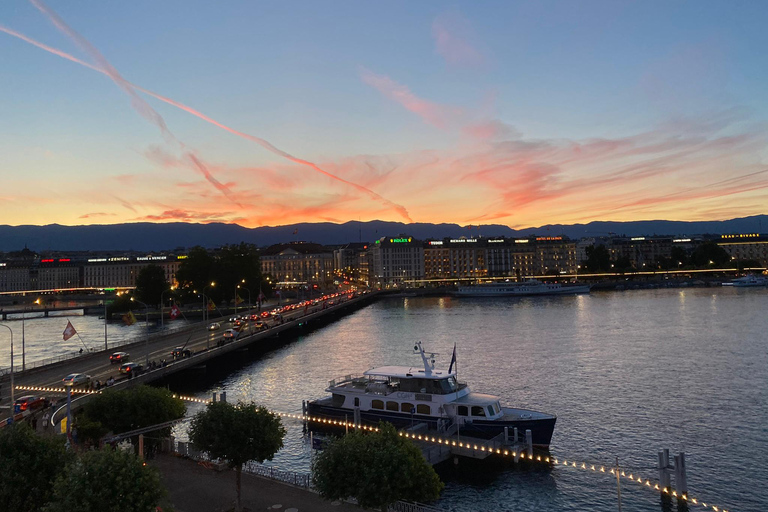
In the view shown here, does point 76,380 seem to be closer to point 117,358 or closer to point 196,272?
point 117,358

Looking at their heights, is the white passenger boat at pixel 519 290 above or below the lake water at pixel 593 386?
above

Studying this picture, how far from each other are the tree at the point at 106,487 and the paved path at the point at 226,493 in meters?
5.27

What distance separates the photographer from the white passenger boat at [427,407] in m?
30.1

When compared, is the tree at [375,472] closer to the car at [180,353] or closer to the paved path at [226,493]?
the paved path at [226,493]

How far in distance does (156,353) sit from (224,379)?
899 cm

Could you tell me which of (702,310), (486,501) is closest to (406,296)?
(702,310)

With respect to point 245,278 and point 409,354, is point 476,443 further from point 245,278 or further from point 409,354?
point 245,278

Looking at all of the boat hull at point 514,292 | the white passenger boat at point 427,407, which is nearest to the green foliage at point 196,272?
the boat hull at point 514,292

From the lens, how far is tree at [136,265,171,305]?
128000 millimetres

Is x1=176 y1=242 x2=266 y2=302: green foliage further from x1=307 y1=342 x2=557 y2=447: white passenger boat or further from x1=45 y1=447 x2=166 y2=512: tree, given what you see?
x1=45 y1=447 x2=166 y2=512: tree

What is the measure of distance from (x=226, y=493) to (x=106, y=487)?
290 inches

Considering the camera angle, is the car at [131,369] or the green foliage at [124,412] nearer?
the green foliage at [124,412]

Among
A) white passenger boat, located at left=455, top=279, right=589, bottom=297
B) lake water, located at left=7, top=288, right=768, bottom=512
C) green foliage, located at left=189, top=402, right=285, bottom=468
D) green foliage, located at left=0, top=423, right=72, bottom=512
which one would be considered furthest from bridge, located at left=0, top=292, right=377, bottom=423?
white passenger boat, located at left=455, top=279, right=589, bottom=297

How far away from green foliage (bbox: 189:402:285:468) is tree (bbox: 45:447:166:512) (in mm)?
5464
